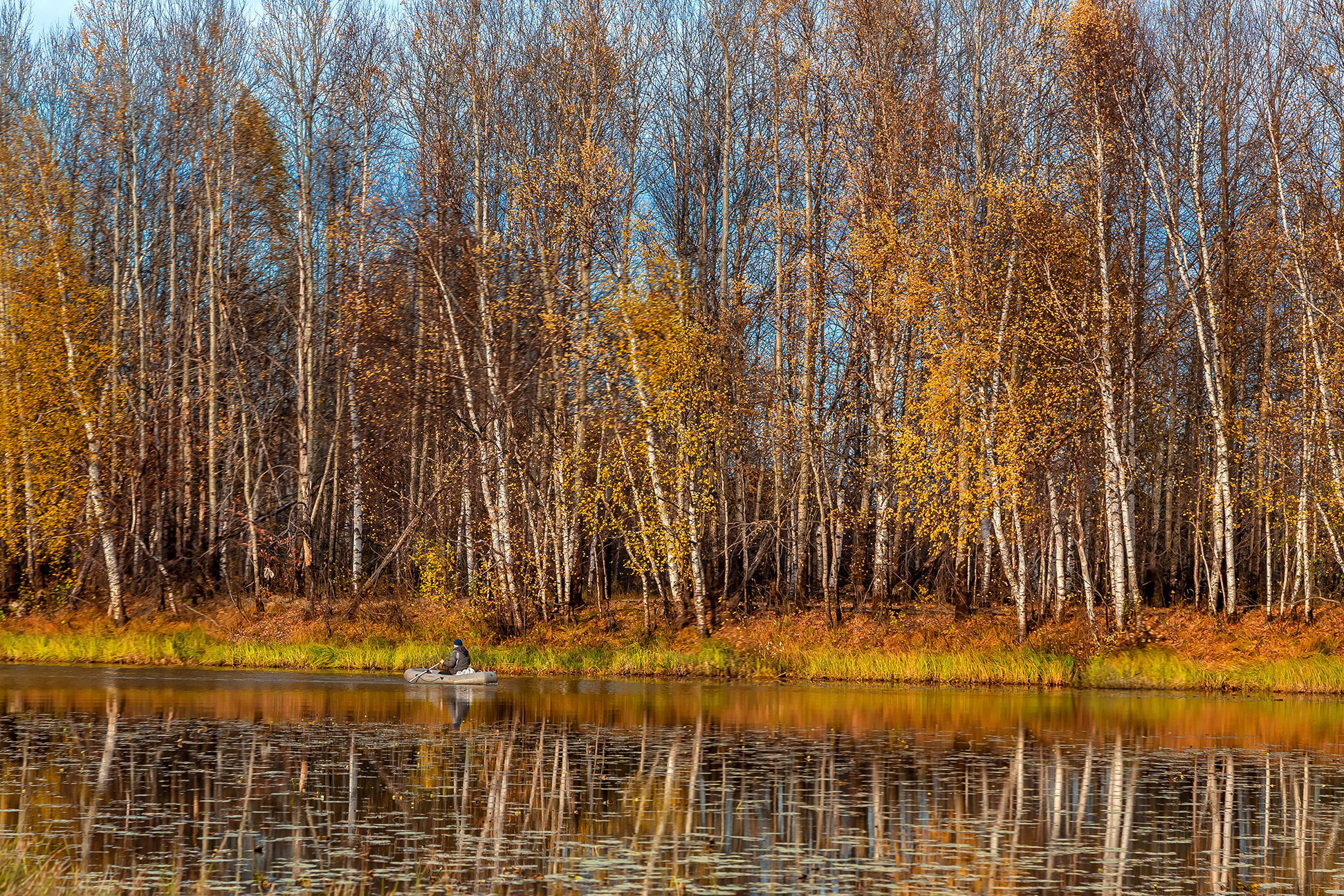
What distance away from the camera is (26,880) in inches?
391

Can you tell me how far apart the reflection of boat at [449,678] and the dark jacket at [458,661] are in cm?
19

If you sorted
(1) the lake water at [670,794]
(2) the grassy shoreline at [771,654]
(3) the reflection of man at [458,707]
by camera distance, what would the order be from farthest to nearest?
(2) the grassy shoreline at [771,654], (3) the reflection of man at [458,707], (1) the lake water at [670,794]

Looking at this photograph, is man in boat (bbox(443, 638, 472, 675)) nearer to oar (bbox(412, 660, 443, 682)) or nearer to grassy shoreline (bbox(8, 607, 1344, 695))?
oar (bbox(412, 660, 443, 682))

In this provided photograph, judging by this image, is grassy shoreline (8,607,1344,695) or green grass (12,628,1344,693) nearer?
green grass (12,628,1344,693)

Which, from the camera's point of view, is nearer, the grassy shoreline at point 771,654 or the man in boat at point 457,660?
the man in boat at point 457,660

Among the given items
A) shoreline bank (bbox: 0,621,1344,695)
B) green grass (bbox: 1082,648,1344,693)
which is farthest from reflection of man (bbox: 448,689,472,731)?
green grass (bbox: 1082,648,1344,693)

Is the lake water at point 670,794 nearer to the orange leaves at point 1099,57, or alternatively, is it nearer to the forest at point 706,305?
the forest at point 706,305

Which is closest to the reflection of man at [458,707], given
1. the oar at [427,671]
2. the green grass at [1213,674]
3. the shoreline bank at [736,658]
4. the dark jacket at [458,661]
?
the dark jacket at [458,661]

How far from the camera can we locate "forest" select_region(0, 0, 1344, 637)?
33.2 metres

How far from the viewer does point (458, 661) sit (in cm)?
3080

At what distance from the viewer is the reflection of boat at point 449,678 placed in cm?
3036

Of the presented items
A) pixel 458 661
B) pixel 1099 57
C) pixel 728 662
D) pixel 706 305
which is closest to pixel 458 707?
pixel 458 661

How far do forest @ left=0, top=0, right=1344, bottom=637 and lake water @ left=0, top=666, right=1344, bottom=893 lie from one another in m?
8.36

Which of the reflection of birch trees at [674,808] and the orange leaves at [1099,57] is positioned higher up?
the orange leaves at [1099,57]
